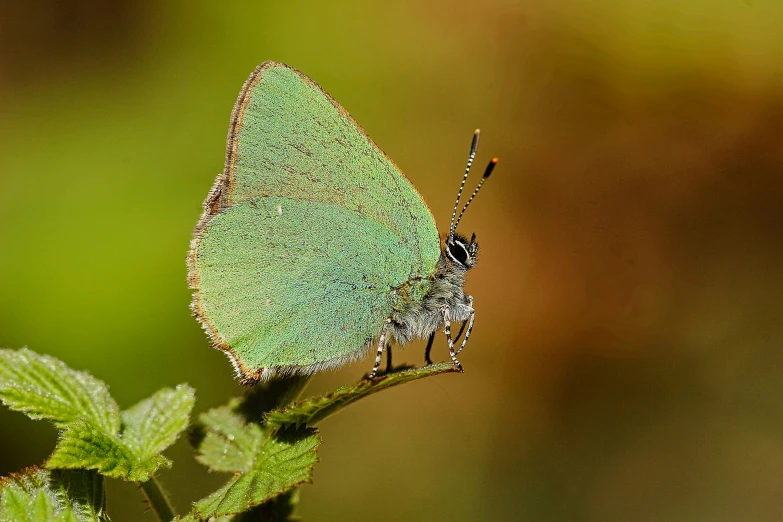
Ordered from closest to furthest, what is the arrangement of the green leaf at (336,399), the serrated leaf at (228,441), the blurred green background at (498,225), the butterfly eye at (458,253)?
the green leaf at (336,399) → the serrated leaf at (228,441) → the butterfly eye at (458,253) → the blurred green background at (498,225)

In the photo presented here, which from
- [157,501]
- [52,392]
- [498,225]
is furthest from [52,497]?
[498,225]

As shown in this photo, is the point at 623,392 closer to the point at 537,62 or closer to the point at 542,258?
the point at 542,258

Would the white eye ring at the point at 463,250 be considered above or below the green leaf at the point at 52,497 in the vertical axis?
above

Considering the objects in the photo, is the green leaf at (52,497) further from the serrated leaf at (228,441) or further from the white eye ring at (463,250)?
the white eye ring at (463,250)

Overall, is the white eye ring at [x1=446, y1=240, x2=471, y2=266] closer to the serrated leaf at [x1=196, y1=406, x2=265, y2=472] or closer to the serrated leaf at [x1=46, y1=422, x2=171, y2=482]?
the serrated leaf at [x1=196, y1=406, x2=265, y2=472]

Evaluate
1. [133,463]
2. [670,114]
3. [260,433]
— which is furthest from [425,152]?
[133,463]

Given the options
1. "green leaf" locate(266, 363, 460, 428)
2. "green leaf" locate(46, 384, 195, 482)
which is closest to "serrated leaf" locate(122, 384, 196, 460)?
"green leaf" locate(46, 384, 195, 482)

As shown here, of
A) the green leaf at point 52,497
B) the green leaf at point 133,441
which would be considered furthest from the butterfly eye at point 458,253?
the green leaf at point 52,497

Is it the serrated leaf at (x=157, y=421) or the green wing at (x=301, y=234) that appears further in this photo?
the green wing at (x=301, y=234)
